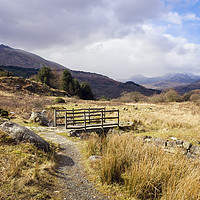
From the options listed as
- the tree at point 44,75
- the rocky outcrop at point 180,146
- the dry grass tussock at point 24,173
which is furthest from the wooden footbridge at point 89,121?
the tree at point 44,75

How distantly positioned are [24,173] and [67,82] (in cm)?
5644

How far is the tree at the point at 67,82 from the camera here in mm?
58812

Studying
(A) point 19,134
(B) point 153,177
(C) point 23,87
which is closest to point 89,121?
(A) point 19,134

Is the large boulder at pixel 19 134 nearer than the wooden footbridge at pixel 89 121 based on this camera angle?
Yes

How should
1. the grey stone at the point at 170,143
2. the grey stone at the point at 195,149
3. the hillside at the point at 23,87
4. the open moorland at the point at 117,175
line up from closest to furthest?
the open moorland at the point at 117,175 < the grey stone at the point at 195,149 < the grey stone at the point at 170,143 < the hillside at the point at 23,87

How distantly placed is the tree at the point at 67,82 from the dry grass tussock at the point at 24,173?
53.6 metres

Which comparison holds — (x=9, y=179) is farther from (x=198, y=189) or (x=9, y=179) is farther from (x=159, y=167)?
(x=198, y=189)

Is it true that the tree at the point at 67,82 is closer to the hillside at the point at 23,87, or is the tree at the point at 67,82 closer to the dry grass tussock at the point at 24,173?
the hillside at the point at 23,87

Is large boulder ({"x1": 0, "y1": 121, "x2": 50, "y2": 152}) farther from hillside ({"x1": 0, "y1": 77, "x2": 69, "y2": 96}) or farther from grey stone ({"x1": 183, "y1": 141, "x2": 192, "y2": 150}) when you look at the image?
hillside ({"x1": 0, "y1": 77, "x2": 69, "y2": 96})

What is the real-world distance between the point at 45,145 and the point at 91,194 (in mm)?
3503

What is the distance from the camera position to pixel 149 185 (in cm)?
428

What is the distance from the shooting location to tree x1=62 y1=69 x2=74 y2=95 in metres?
58.8

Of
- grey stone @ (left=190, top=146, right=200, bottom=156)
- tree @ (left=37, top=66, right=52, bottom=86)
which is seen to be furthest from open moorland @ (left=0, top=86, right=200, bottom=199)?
tree @ (left=37, top=66, right=52, bottom=86)

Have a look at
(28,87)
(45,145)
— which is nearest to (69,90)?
(28,87)
